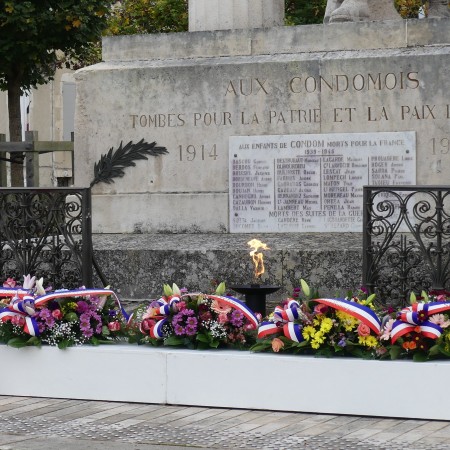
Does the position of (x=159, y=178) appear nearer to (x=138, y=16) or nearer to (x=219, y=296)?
(x=219, y=296)

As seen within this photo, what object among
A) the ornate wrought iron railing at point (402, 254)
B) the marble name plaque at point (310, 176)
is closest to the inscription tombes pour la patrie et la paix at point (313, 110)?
the marble name plaque at point (310, 176)

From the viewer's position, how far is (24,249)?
9.56 meters

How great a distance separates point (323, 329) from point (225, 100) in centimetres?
416

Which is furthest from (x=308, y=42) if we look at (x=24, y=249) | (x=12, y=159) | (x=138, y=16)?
(x=138, y=16)

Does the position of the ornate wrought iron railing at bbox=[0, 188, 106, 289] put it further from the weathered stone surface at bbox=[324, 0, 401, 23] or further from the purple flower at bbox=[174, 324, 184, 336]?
the weathered stone surface at bbox=[324, 0, 401, 23]

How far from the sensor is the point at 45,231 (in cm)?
952

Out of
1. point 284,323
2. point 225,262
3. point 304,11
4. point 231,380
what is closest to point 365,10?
point 225,262

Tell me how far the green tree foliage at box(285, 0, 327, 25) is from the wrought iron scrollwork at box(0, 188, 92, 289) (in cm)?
1969

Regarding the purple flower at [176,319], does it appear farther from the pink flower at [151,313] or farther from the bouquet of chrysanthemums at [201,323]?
the pink flower at [151,313]

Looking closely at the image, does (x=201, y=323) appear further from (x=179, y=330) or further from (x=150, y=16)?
(x=150, y=16)

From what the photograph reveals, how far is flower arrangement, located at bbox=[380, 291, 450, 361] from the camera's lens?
7.23m

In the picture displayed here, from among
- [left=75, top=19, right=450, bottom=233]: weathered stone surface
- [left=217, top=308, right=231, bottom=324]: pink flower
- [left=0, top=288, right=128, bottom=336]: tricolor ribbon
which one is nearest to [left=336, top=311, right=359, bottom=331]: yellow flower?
[left=217, top=308, right=231, bottom=324]: pink flower

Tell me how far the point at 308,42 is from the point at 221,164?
4.23ft

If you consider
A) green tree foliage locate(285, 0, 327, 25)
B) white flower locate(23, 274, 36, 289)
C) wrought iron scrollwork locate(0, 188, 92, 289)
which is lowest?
white flower locate(23, 274, 36, 289)
